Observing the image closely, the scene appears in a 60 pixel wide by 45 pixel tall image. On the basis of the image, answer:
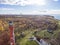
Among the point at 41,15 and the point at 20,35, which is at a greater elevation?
the point at 41,15

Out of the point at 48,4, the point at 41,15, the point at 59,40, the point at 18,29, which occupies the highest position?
the point at 48,4

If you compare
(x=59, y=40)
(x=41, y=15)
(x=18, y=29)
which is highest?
(x=41, y=15)

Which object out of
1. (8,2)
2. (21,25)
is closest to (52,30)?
(21,25)

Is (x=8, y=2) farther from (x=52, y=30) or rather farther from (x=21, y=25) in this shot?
(x=52, y=30)

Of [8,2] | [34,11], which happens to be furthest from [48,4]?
[8,2]

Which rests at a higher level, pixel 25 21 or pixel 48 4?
pixel 48 4

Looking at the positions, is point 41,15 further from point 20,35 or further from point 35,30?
point 20,35

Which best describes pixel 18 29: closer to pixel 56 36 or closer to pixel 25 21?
pixel 25 21
